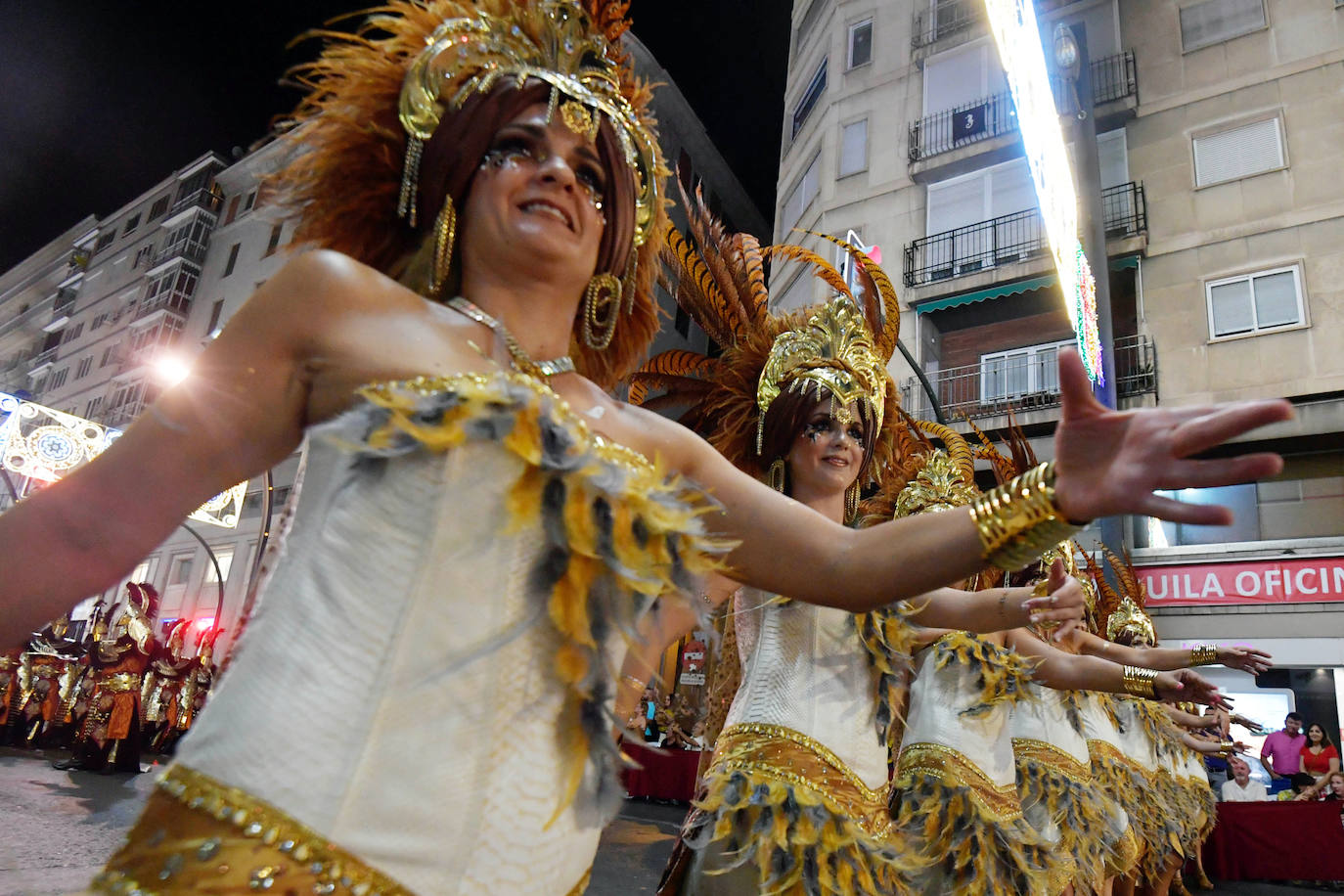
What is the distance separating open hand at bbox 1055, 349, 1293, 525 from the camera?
1.11 meters

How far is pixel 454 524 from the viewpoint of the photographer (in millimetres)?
995

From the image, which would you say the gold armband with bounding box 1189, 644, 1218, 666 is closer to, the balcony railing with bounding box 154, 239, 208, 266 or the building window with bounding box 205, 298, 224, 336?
the building window with bounding box 205, 298, 224, 336

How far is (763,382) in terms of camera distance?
3129 mm

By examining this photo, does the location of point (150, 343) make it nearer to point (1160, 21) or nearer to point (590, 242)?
point (1160, 21)

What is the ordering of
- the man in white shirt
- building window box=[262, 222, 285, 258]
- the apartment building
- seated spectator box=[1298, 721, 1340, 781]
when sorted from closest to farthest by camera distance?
building window box=[262, 222, 285, 258]
seated spectator box=[1298, 721, 1340, 781]
the man in white shirt
the apartment building

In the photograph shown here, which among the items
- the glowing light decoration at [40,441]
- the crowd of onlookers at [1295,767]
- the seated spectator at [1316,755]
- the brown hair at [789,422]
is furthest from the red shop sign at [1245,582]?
the glowing light decoration at [40,441]

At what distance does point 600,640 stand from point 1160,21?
17147 millimetres

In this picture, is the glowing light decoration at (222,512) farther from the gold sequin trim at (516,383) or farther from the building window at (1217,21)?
the building window at (1217,21)

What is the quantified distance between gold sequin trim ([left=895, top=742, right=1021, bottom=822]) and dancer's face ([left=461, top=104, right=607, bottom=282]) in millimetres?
2565

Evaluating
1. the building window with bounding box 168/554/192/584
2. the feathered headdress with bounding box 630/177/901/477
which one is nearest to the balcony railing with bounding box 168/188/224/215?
the building window with bounding box 168/554/192/584

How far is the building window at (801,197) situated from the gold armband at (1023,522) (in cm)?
1653

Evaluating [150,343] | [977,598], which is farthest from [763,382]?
[150,343]

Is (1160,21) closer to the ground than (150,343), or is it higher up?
higher up

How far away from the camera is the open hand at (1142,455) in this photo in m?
1.11
